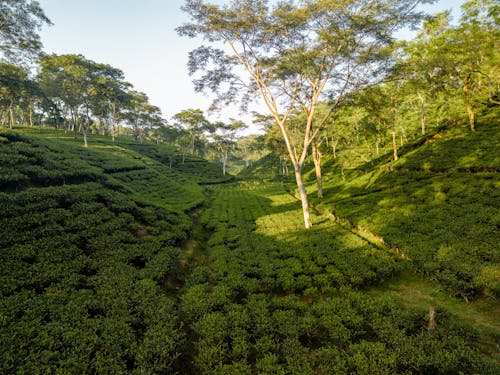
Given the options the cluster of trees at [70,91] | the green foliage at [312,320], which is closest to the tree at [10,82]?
the cluster of trees at [70,91]

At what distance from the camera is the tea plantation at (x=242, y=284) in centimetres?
611

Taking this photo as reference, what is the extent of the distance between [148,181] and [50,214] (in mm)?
20923

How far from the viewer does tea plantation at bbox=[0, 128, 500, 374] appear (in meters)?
6.11

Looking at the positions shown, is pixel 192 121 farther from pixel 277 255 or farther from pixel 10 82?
pixel 277 255

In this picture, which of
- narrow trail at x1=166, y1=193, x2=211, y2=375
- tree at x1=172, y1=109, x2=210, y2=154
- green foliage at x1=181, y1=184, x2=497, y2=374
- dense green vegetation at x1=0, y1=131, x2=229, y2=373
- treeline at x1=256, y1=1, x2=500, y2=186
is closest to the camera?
green foliage at x1=181, y1=184, x2=497, y2=374

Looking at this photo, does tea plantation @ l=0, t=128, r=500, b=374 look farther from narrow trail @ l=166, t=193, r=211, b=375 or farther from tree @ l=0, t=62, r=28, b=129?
tree @ l=0, t=62, r=28, b=129

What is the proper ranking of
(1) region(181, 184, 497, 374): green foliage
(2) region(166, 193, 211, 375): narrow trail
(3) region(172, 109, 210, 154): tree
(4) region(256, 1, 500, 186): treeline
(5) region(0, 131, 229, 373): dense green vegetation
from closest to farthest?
(1) region(181, 184, 497, 374): green foliage
(5) region(0, 131, 229, 373): dense green vegetation
(2) region(166, 193, 211, 375): narrow trail
(4) region(256, 1, 500, 186): treeline
(3) region(172, 109, 210, 154): tree

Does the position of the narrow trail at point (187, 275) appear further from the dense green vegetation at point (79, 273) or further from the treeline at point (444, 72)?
the treeline at point (444, 72)

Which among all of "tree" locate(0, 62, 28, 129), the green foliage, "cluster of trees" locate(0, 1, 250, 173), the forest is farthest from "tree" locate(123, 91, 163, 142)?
the green foliage

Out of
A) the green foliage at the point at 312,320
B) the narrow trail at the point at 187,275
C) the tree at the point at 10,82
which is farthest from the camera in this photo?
the tree at the point at 10,82

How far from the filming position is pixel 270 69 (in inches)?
775

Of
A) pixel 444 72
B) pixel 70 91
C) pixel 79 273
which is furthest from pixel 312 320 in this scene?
pixel 70 91

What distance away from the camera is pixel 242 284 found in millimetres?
10438

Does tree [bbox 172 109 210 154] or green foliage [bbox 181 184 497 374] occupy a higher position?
tree [bbox 172 109 210 154]
